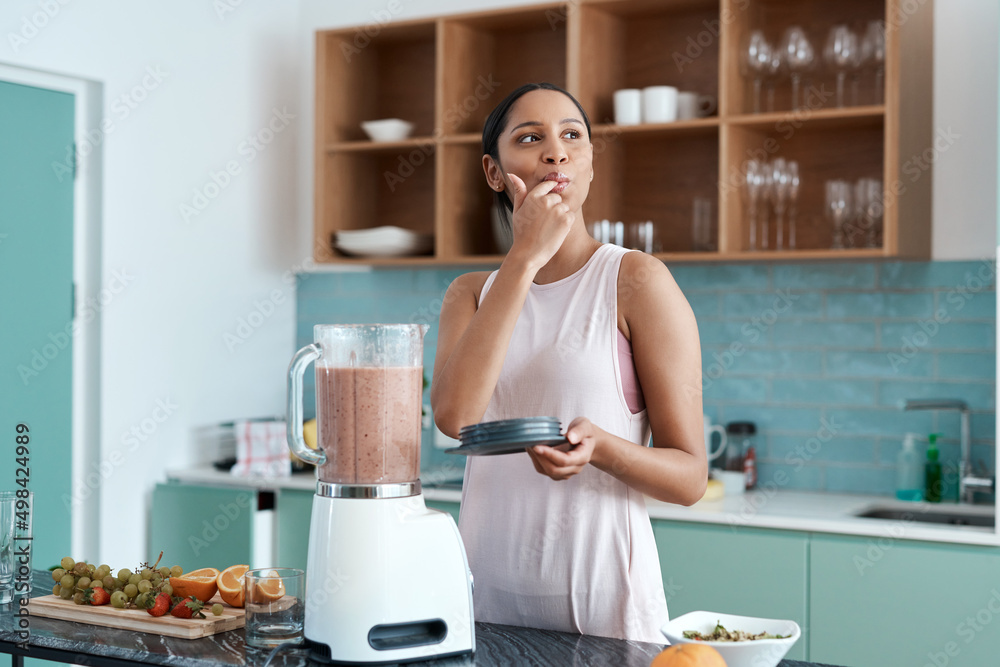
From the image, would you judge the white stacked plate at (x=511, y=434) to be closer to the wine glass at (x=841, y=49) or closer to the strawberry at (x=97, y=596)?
the strawberry at (x=97, y=596)

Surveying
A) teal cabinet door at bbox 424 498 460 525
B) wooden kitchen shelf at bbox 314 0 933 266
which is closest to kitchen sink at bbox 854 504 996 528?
wooden kitchen shelf at bbox 314 0 933 266

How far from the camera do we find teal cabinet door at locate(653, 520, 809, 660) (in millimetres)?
2516

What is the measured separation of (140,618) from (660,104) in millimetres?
2126

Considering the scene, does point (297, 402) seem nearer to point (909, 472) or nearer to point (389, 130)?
point (909, 472)

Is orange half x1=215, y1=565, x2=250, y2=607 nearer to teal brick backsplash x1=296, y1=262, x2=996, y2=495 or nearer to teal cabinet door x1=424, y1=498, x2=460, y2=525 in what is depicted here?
teal cabinet door x1=424, y1=498, x2=460, y2=525

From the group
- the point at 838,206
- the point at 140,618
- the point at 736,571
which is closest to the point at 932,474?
the point at 736,571

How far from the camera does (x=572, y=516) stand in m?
1.45

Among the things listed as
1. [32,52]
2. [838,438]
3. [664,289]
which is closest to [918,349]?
[838,438]

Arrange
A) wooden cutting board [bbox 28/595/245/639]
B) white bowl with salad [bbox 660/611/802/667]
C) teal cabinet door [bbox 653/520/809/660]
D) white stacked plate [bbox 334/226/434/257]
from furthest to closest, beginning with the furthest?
white stacked plate [bbox 334/226/434/257], teal cabinet door [bbox 653/520/809/660], wooden cutting board [bbox 28/595/245/639], white bowl with salad [bbox 660/611/802/667]

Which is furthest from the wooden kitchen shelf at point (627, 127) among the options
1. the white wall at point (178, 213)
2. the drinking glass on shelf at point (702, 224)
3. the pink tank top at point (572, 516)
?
the pink tank top at point (572, 516)

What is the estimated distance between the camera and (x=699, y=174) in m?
3.16

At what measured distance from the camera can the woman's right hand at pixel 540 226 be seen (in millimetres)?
1384

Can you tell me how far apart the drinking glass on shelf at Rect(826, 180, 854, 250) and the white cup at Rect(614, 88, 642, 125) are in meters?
0.58

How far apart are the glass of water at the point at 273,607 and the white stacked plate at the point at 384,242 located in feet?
7.11
